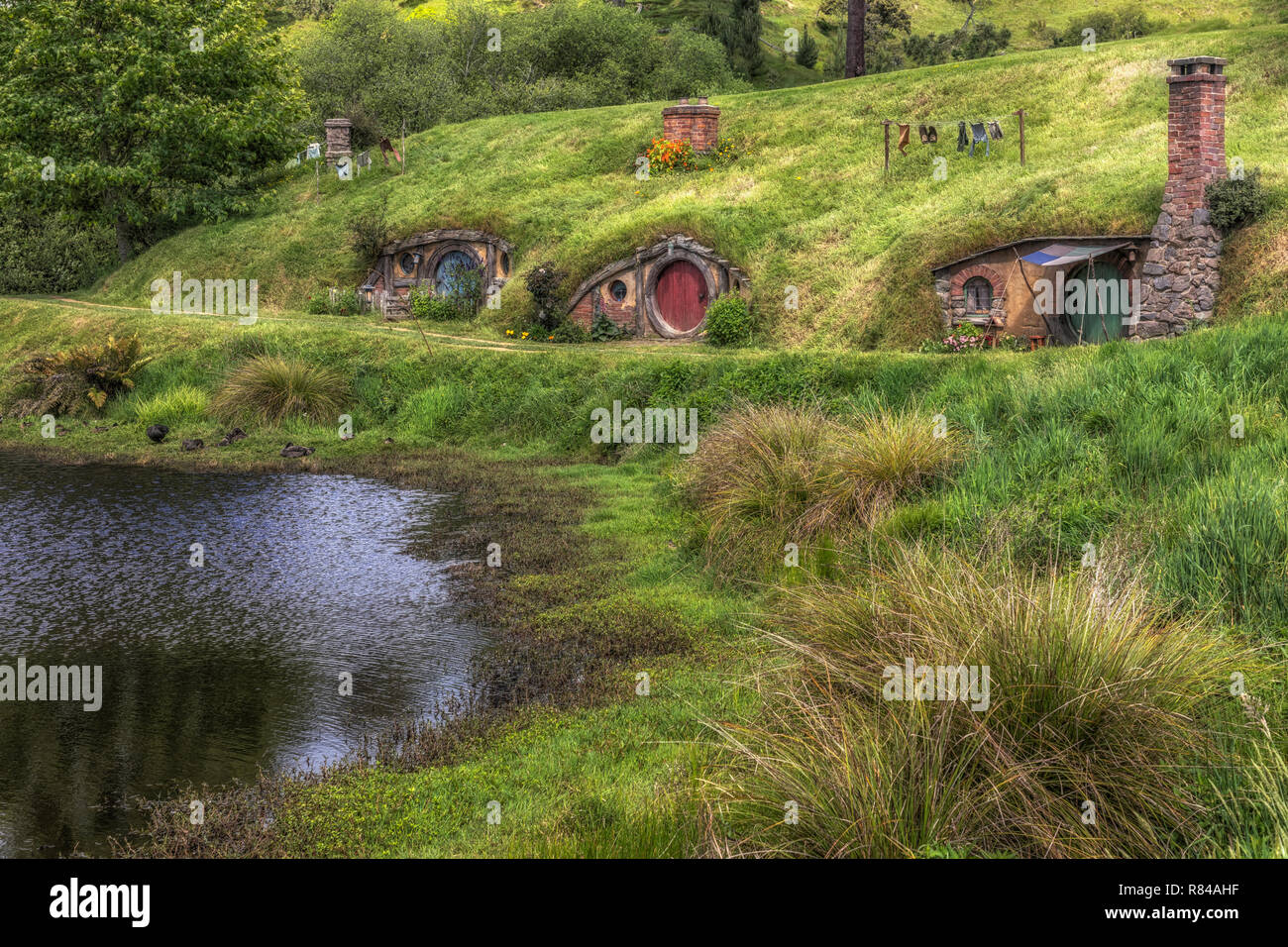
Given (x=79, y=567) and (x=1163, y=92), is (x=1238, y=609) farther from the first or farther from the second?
(x=1163, y=92)

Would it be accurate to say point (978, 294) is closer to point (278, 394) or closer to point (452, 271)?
point (278, 394)

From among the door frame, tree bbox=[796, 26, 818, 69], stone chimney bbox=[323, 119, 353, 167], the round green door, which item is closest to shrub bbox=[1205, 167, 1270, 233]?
the round green door

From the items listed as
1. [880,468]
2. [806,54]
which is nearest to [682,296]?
[880,468]

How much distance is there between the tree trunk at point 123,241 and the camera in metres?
42.3

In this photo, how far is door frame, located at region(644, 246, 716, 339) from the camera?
29047 mm

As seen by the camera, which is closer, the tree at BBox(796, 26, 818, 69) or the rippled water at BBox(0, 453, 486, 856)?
the rippled water at BBox(0, 453, 486, 856)

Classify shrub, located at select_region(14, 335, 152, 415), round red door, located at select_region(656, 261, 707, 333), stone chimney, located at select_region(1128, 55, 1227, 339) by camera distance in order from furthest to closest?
round red door, located at select_region(656, 261, 707, 333) → shrub, located at select_region(14, 335, 152, 415) → stone chimney, located at select_region(1128, 55, 1227, 339)

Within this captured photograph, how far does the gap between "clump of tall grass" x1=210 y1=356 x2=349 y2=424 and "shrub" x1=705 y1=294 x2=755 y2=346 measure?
8.41 metres

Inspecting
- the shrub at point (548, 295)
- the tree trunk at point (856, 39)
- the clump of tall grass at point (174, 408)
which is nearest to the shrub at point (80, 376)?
the clump of tall grass at point (174, 408)

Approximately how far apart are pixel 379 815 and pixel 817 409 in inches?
344

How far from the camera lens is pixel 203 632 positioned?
42.0 ft

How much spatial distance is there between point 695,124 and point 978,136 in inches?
341

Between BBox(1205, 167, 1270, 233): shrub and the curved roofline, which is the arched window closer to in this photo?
the curved roofline

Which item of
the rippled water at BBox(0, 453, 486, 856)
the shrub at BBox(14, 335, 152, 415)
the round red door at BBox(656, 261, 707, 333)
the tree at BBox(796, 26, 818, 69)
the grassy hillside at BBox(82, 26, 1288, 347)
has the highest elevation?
the tree at BBox(796, 26, 818, 69)
